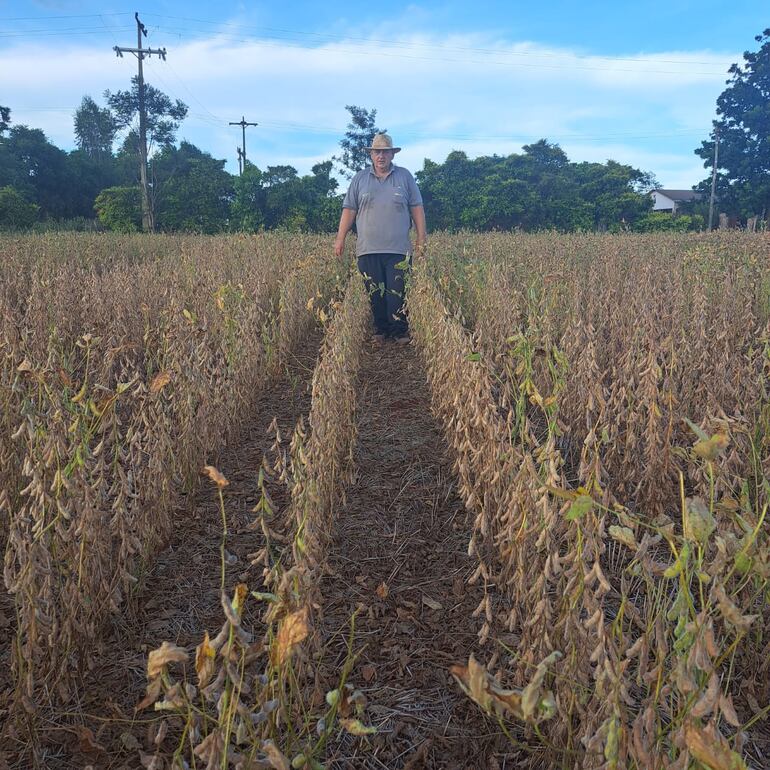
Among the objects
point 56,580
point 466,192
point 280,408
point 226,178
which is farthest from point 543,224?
point 56,580

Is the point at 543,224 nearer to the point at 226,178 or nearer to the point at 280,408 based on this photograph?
the point at 226,178

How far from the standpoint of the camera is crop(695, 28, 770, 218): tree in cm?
4156

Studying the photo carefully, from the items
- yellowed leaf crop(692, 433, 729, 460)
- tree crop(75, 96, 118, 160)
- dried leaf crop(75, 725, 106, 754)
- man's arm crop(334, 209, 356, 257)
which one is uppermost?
tree crop(75, 96, 118, 160)

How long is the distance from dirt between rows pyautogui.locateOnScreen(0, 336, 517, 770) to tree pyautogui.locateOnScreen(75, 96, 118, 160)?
184 ft

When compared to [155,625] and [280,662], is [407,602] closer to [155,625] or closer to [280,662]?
[155,625]

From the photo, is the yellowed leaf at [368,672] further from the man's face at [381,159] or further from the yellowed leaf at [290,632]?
the man's face at [381,159]

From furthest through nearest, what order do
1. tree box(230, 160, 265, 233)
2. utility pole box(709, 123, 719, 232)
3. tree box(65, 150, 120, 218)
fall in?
utility pole box(709, 123, 719, 232)
tree box(65, 150, 120, 218)
tree box(230, 160, 265, 233)

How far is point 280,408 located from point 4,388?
79.6 inches

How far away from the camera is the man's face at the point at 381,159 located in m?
6.45

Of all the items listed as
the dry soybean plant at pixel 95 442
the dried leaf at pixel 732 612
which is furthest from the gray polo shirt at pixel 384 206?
the dried leaf at pixel 732 612

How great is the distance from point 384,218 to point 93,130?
186 ft

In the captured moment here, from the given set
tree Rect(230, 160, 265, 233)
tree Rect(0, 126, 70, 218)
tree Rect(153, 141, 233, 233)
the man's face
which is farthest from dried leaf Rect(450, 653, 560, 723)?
tree Rect(0, 126, 70, 218)

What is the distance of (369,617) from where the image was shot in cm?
232

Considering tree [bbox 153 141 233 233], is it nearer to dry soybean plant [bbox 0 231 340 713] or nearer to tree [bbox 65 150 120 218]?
tree [bbox 65 150 120 218]
